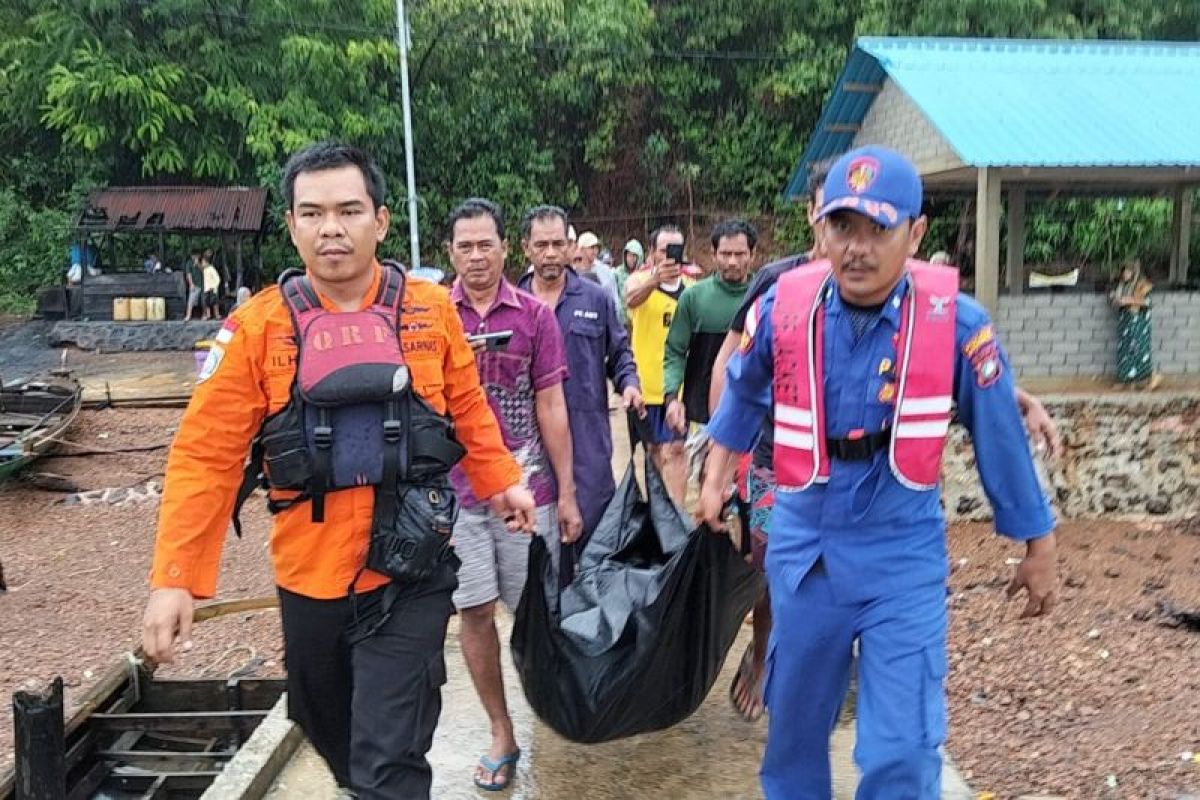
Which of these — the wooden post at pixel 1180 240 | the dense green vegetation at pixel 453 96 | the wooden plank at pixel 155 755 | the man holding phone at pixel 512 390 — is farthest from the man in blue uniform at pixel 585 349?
the dense green vegetation at pixel 453 96

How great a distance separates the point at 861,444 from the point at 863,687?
1.89ft

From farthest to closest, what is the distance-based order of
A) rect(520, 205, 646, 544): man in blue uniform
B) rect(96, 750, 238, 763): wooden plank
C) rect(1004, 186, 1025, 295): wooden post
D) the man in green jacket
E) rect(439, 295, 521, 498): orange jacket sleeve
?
rect(1004, 186, 1025, 295): wooden post, the man in green jacket, rect(96, 750, 238, 763): wooden plank, rect(520, 205, 646, 544): man in blue uniform, rect(439, 295, 521, 498): orange jacket sleeve

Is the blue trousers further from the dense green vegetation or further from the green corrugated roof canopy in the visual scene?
the dense green vegetation

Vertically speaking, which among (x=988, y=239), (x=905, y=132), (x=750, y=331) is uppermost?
(x=905, y=132)

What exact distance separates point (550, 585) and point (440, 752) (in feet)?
2.82

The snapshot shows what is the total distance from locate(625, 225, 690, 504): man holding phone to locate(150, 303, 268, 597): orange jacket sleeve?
375 cm

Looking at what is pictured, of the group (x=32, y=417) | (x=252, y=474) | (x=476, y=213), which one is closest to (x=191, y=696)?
(x=476, y=213)

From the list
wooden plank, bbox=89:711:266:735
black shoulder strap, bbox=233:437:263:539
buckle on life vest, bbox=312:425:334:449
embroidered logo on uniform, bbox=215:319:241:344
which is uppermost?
embroidered logo on uniform, bbox=215:319:241:344

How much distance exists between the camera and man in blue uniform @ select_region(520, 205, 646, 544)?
158 inches

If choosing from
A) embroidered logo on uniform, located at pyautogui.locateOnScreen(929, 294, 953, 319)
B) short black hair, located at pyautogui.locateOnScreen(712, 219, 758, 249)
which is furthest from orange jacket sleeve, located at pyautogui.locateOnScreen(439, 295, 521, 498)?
short black hair, located at pyautogui.locateOnScreen(712, 219, 758, 249)

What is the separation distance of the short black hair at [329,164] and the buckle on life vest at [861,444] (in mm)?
1301

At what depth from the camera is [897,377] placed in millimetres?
2496

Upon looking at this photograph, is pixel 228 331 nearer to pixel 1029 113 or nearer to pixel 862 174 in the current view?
pixel 862 174

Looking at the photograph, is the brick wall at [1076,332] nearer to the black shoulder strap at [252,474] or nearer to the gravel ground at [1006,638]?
the gravel ground at [1006,638]
